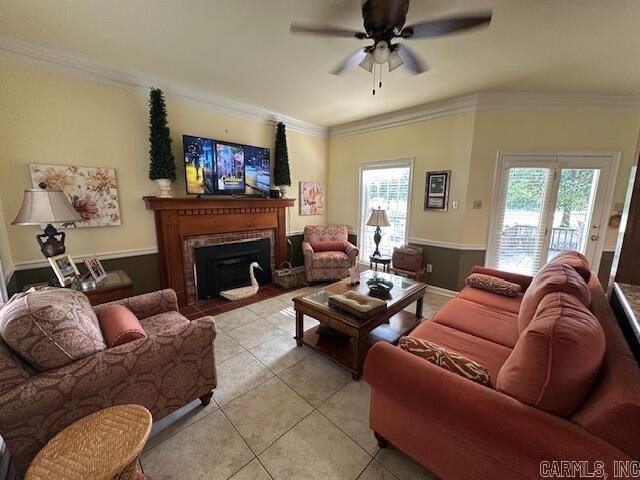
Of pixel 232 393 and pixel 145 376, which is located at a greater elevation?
pixel 145 376

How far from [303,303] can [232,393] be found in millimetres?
869

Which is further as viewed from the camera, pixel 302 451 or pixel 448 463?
pixel 302 451

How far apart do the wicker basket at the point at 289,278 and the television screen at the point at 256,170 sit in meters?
1.30

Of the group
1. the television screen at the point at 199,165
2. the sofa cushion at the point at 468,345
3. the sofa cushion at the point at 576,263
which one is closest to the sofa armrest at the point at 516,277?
the sofa cushion at the point at 576,263

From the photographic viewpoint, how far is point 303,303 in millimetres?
2355

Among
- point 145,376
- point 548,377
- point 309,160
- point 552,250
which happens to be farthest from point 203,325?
point 552,250

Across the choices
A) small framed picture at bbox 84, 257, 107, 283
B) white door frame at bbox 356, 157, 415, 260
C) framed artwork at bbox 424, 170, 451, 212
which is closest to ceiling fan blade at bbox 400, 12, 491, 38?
framed artwork at bbox 424, 170, 451, 212

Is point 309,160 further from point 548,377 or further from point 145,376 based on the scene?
point 548,377

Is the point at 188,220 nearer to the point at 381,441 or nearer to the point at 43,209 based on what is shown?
the point at 43,209

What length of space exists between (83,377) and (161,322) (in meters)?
0.79

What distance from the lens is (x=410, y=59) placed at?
2131 mm

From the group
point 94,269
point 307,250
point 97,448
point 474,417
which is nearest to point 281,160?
point 307,250

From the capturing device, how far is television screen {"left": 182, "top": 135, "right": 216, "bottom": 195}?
10.6ft

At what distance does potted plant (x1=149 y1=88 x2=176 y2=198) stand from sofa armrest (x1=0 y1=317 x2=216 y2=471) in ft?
7.04
